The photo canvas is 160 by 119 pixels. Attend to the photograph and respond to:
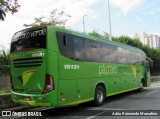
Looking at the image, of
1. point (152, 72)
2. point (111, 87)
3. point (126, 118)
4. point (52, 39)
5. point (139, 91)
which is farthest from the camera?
point (152, 72)

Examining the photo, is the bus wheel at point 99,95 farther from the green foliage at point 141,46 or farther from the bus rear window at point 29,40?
the green foliage at point 141,46

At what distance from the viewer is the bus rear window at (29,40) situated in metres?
10.3

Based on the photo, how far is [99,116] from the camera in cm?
1019

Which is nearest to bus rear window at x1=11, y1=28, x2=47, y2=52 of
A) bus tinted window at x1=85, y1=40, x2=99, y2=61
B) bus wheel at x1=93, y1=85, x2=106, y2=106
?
bus tinted window at x1=85, y1=40, x2=99, y2=61

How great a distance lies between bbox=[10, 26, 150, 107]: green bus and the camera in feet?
32.8

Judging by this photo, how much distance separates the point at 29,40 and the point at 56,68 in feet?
5.21

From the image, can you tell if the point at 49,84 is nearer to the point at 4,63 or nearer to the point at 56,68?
the point at 56,68

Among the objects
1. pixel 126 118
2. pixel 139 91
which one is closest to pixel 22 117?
pixel 126 118

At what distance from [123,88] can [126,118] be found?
6526mm

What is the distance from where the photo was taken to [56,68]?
10.1 metres

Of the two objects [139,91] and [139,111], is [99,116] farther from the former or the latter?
[139,91]

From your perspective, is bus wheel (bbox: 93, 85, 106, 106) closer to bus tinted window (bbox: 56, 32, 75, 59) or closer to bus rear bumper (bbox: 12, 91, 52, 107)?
bus tinted window (bbox: 56, 32, 75, 59)

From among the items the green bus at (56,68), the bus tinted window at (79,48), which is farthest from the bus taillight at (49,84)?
the bus tinted window at (79,48)

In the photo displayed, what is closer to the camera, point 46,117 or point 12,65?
point 46,117
